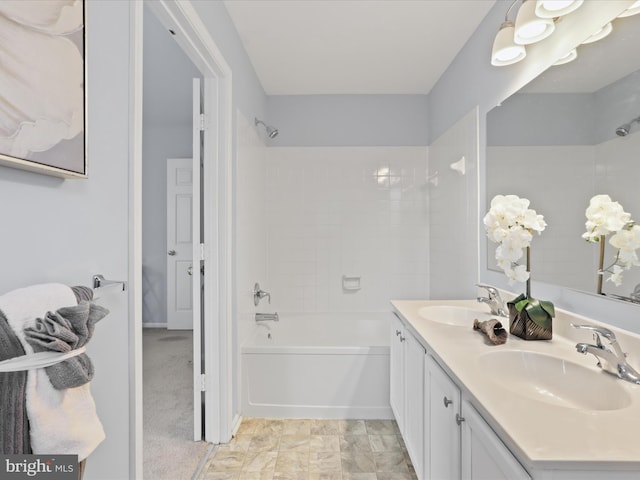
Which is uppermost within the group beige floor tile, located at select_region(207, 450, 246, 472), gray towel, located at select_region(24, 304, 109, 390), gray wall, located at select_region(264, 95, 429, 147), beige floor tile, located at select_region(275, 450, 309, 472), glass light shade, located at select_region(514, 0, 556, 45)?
gray wall, located at select_region(264, 95, 429, 147)

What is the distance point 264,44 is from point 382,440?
9.04 feet

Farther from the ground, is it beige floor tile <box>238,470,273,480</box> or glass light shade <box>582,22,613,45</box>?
glass light shade <box>582,22,613,45</box>

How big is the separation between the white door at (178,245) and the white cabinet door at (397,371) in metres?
3.14

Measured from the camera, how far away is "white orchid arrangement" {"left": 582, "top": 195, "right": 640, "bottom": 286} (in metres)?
Result: 1.15

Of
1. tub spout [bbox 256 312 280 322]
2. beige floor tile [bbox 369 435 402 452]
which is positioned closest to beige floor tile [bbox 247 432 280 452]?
beige floor tile [bbox 369 435 402 452]

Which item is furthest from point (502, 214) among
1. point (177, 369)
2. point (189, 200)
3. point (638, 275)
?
point (189, 200)

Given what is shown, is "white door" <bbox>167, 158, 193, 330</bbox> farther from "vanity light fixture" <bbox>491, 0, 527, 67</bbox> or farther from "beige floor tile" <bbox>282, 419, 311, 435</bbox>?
"vanity light fixture" <bbox>491, 0, 527, 67</bbox>

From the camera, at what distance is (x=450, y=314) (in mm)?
1989

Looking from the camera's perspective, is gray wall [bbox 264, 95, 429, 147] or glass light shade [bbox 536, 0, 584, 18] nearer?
A: glass light shade [bbox 536, 0, 584, 18]

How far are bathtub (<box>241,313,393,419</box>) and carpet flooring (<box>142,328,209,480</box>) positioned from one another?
453 mm

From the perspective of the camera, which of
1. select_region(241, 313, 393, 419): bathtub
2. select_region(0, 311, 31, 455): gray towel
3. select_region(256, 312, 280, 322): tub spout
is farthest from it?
select_region(256, 312, 280, 322): tub spout

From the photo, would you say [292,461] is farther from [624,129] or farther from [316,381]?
[624,129]

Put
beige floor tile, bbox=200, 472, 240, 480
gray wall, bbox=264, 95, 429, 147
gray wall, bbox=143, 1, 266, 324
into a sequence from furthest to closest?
gray wall, bbox=264, 95, 429, 147 → gray wall, bbox=143, 1, 266, 324 → beige floor tile, bbox=200, 472, 240, 480

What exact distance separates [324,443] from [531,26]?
2.41 metres
